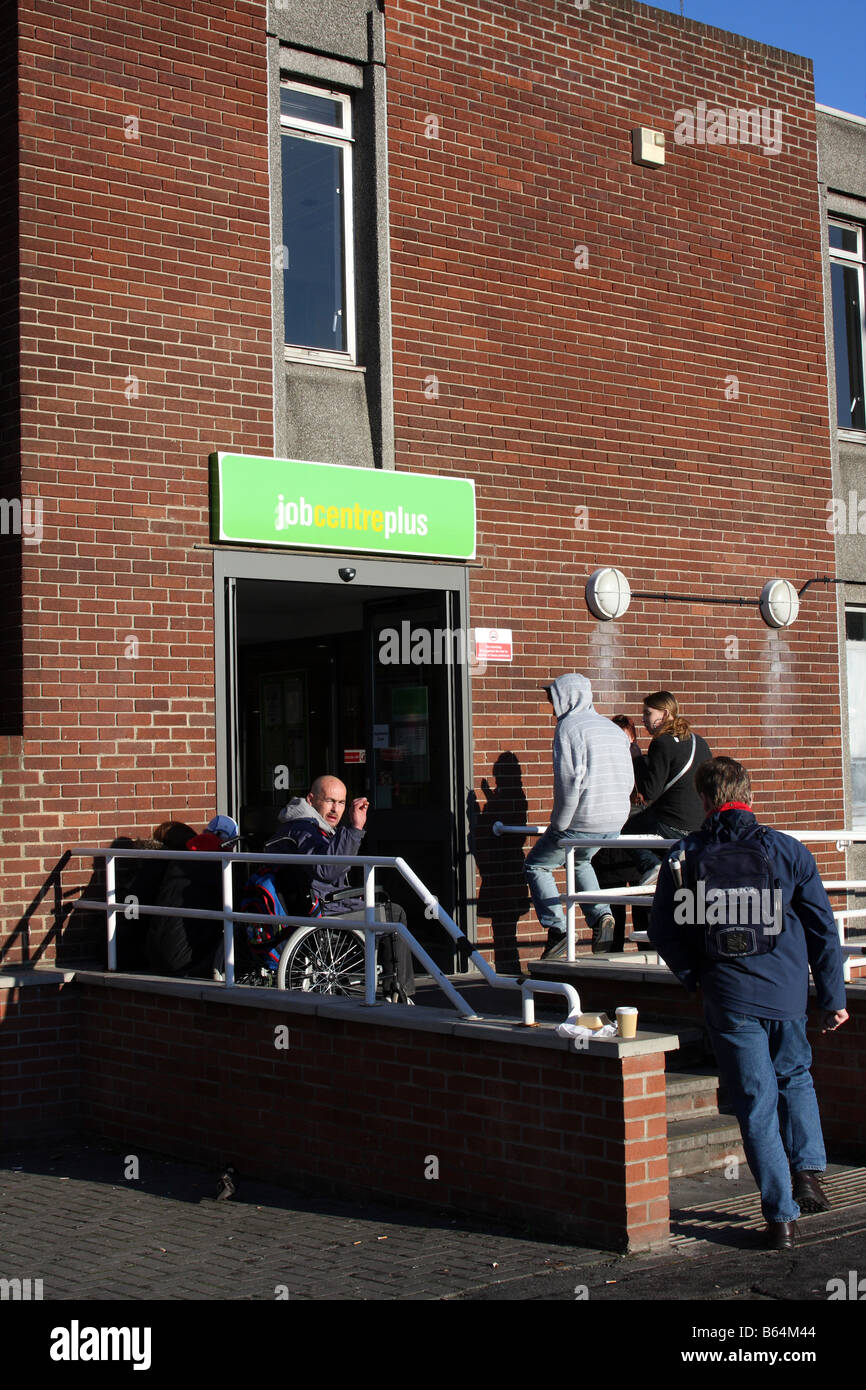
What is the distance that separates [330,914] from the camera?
324 inches

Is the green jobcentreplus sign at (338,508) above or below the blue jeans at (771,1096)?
above

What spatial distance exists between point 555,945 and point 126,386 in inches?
171

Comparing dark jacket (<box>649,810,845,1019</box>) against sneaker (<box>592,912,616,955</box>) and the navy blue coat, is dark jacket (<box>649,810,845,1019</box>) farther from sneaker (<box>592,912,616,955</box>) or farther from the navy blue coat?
sneaker (<box>592,912,616,955</box>)

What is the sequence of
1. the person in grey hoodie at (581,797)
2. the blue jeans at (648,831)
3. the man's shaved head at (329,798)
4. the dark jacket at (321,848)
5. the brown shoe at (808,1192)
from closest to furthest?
the brown shoe at (808,1192)
the dark jacket at (321,848)
the man's shaved head at (329,798)
the person in grey hoodie at (581,797)
the blue jeans at (648,831)

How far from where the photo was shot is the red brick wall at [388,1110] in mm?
6008

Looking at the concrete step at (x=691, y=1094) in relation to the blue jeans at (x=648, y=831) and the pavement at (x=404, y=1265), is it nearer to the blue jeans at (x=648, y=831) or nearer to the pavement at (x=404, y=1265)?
the pavement at (x=404, y=1265)

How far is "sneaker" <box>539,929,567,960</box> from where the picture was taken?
9.22 m

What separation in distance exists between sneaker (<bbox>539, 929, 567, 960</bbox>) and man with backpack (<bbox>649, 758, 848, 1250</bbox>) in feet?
9.56

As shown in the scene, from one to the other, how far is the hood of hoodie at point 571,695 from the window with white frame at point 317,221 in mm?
2666

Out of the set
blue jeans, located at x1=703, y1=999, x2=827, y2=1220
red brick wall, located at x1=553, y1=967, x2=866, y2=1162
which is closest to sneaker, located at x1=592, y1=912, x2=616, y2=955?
red brick wall, located at x1=553, y1=967, x2=866, y2=1162

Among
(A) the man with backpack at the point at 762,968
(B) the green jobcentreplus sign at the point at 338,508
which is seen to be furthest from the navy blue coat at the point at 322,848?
(A) the man with backpack at the point at 762,968

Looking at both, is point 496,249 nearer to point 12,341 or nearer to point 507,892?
point 12,341

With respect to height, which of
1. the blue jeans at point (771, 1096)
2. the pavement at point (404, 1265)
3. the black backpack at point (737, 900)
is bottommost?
the pavement at point (404, 1265)

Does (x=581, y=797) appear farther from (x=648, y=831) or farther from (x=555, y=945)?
(x=555, y=945)
